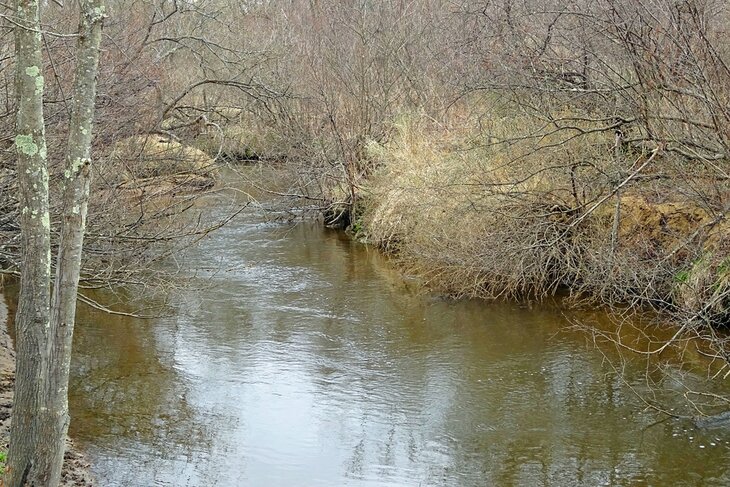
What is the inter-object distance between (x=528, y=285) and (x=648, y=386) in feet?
13.0

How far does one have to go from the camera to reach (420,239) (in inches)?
588

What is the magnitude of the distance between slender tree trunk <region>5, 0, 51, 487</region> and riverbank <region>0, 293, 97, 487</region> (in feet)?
6.95

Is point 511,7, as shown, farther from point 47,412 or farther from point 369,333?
point 47,412

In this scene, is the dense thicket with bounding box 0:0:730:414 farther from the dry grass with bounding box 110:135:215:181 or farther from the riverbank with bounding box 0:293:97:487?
the riverbank with bounding box 0:293:97:487

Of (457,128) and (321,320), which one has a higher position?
(457,128)

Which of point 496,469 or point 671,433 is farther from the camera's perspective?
point 671,433

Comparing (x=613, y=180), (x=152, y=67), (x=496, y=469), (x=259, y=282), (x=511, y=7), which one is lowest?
(x=496, y=469)

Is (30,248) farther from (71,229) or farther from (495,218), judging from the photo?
(495,218)

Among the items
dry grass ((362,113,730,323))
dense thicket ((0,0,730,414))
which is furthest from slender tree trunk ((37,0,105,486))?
dry grass ((362,113,730,323))

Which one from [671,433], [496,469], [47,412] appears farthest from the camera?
[671,433]

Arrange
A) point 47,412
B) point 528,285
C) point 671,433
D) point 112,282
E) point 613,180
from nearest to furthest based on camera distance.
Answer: point 47,412, point 671,433, point 112,282, point 613,180, point 528,285

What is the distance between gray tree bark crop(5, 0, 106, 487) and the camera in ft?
16.1

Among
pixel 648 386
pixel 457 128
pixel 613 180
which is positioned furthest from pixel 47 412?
pixel 457 128

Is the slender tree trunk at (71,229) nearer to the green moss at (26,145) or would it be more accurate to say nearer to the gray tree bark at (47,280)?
the gray tree bark at (47,280)
